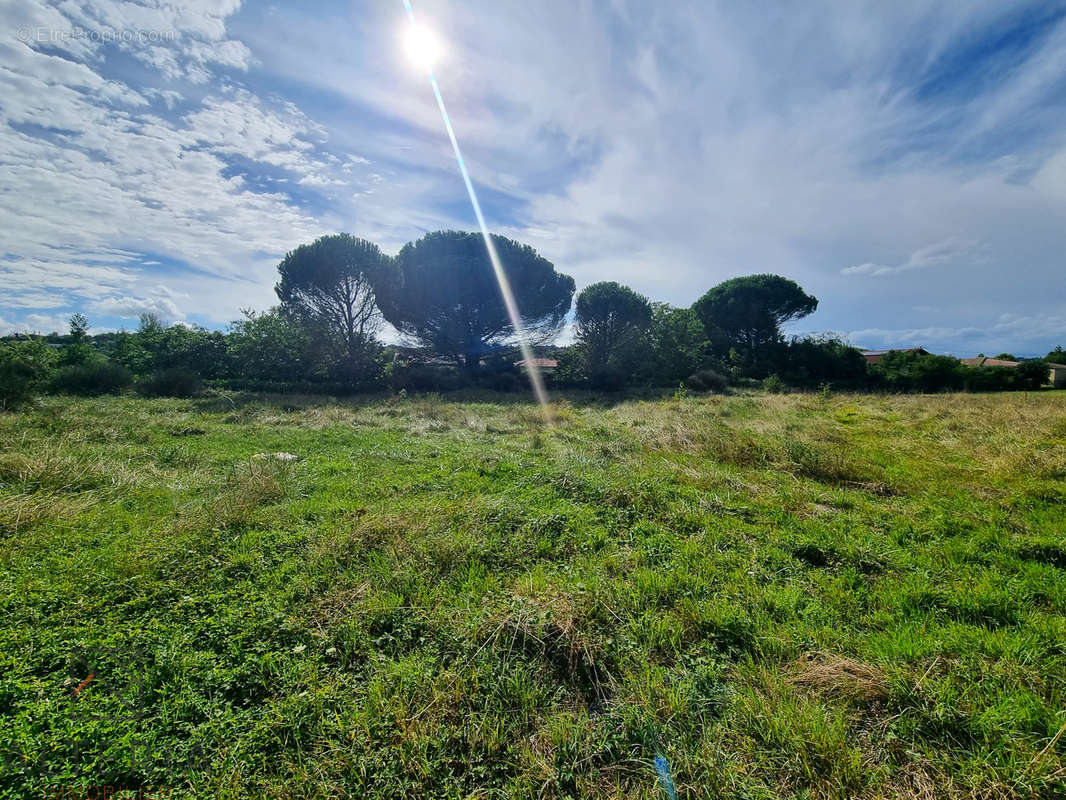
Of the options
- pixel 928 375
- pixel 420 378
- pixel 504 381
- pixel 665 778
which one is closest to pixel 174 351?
pixel 420 378

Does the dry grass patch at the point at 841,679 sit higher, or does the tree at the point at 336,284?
the tree at the point at 336,284

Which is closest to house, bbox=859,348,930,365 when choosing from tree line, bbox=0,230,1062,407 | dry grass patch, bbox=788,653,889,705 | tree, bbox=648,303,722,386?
tree line, bbox=0,230,1062,407

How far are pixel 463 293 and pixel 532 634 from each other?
26081mm

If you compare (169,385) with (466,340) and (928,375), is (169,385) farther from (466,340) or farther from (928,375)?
(928,375)

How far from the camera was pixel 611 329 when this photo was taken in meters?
29.6

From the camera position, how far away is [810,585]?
346 centimetres

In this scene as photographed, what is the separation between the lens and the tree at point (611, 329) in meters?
28.7

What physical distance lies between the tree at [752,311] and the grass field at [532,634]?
30.3 m

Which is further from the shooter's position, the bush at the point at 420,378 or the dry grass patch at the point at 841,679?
the bush at the point at 420,378

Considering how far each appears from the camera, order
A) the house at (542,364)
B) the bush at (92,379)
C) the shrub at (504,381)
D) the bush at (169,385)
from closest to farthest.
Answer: the bush at (92,379)
the bush at (169,385)
the shrub at (504,381)
the house at (542,364)

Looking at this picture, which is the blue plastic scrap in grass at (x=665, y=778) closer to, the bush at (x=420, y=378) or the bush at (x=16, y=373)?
the bush at (x=16, y=373)

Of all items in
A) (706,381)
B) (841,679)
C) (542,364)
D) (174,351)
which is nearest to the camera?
(841,679)

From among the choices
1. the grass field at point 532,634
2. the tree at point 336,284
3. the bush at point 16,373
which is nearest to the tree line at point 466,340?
the tree at point 336,284

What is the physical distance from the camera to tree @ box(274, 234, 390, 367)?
25141 millimetres
